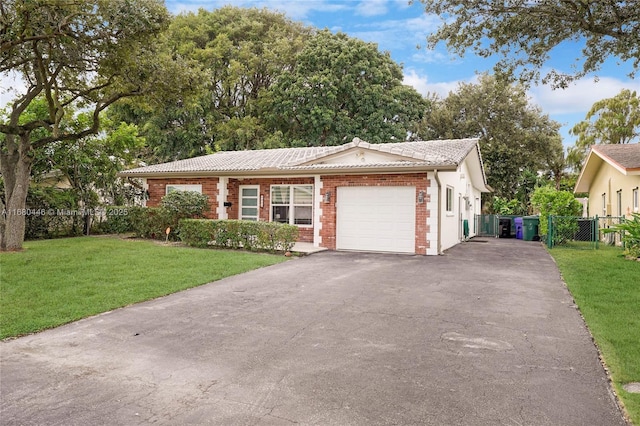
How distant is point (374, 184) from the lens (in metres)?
13.5

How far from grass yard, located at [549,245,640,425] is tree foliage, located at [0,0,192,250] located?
10.4m

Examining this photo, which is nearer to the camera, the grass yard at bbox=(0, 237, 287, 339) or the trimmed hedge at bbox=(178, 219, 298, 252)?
the grass yard at bbox=(0, 237, 287, 339)

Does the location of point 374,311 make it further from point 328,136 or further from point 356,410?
point 328,136

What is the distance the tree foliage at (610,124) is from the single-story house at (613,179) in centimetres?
1769

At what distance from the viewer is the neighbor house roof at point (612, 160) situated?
1366cm

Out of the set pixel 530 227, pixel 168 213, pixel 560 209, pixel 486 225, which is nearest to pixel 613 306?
pixel 560 209

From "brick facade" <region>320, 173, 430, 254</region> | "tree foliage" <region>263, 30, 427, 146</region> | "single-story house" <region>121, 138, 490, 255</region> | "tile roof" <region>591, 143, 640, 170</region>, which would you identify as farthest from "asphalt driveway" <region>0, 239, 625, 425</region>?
"tree foliage" <region>263, 30, 427, 146</region>

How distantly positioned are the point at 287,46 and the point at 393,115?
333 inches

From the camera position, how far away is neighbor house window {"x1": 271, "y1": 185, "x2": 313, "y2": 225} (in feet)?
49.5

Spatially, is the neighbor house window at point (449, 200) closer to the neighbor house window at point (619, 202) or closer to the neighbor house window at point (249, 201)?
the neighbor house window at point (619, 202)

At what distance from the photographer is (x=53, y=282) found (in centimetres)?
784

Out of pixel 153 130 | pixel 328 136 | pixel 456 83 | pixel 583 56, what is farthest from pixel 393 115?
pixel 583 56

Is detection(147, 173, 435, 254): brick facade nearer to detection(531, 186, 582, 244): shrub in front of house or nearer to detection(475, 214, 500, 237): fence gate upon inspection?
detection(531, 186, 582, 244): shrub in front of house

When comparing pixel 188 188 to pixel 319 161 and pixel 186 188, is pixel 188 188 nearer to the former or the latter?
pixel 186 188
